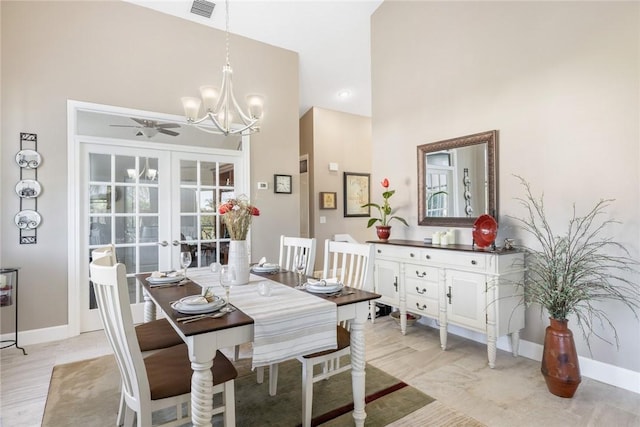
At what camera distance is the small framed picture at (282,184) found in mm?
4535

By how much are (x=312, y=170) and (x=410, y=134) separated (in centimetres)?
245

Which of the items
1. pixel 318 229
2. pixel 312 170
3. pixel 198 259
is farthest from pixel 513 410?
pixel 312 170

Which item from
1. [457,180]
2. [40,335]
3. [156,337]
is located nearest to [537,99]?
[457,180]

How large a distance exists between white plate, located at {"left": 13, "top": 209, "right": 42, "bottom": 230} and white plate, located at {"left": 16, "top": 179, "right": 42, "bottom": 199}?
15 cm

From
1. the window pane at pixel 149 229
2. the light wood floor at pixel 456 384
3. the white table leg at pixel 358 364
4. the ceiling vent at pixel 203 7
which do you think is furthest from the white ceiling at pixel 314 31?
the white table leg at pixel 358 364

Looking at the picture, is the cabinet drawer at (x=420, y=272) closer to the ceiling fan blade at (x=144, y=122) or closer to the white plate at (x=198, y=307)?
the white plate at (x=198, y=307)

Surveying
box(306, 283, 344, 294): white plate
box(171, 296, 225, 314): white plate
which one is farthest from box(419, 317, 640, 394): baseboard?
box(171, 296, 225, 314): white plate

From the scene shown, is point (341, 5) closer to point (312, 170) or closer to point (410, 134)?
point (410, 134)

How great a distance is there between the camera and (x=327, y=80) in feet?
17.9

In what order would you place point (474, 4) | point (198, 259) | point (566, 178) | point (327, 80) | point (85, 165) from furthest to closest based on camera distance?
point (327, 80)
point (198, 259)
point (85, 165)
point (474, 4)
point (566, 178)

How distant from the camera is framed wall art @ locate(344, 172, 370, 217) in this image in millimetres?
6309

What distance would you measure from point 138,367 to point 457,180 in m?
3.15

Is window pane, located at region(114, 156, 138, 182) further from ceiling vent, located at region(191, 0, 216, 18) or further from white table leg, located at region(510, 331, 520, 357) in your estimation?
white table leg, located at region(510, 331, 520, 357)

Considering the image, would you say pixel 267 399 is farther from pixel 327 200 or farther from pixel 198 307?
pixel 327 200
